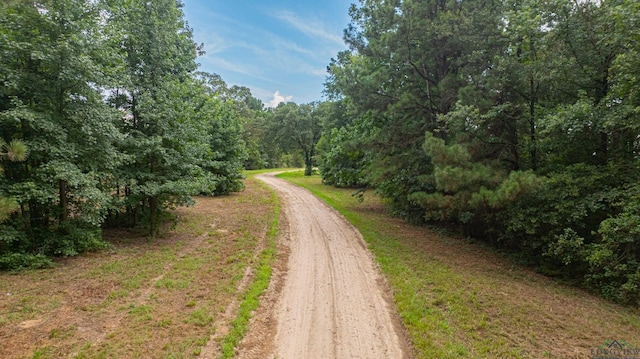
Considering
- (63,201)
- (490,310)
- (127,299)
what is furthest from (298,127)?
(490,310)

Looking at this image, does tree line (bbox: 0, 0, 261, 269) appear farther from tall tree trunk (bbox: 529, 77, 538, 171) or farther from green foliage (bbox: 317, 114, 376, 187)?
tall tree trunk (bbox: 529, 77, 538, 171)

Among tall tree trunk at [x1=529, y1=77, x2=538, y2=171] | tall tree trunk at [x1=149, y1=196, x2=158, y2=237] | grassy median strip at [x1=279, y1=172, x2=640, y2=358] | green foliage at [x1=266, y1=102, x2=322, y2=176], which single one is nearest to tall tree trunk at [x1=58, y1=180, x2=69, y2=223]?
tall tree trunk at [x1=149, y1=196, x2=158, y2=237]

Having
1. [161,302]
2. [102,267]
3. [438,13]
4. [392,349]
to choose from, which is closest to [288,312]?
[392,349]

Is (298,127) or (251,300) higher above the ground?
(298,127)

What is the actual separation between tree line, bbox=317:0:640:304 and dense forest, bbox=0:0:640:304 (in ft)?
0.14

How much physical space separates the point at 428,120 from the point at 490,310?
27.3 ft

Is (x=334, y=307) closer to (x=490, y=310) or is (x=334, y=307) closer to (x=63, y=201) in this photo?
(x=490, y=310)

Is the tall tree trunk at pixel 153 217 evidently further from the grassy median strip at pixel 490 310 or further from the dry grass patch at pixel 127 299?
the grassy median strip at pixel 490 310

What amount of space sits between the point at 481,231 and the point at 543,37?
262 inches

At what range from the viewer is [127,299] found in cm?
540

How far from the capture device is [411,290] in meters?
6.21

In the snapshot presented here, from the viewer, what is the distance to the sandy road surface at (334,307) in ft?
14.3

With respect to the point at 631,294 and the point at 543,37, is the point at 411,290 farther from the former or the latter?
the point at 543,37

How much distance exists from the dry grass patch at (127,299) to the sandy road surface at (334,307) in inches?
45.4
